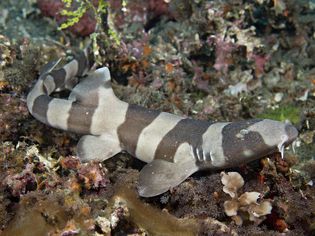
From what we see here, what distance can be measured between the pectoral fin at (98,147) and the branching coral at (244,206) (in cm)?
141

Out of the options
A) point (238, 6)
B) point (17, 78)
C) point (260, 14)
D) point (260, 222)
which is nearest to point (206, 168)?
point (260, 222)

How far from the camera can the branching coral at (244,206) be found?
12.0 ft

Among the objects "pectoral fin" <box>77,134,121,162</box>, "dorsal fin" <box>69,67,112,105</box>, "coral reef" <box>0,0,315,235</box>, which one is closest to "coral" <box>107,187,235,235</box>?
"coral reef" <box>0,0,315,235</box>

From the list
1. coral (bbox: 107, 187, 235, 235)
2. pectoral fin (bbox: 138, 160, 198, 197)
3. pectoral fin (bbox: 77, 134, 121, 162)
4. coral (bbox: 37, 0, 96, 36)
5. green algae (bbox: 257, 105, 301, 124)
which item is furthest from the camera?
coral (bbox: 37, 0, 96, 36)

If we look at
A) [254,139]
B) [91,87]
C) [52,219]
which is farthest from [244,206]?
[91,87]

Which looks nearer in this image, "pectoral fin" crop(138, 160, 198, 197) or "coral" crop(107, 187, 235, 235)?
"coral" crop(107, 187, 235, 235)

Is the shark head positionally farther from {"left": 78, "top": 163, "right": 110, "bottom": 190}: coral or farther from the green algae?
the green algae

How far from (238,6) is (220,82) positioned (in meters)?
1.39

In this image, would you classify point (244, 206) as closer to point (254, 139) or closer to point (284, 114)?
point (254, 139)

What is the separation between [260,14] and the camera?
7.24 meters

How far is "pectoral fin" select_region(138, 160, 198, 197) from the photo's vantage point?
3896 millimetres

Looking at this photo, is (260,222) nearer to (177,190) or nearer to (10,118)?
(177,190)

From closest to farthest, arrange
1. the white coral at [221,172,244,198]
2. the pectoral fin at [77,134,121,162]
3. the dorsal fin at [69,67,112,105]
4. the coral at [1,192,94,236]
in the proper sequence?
the coral at [1,192,94,236], the white coral at [221,172,244,198], the pectoral fin at [77,134,121,162], the dorsal fin at [69,67,112,105]

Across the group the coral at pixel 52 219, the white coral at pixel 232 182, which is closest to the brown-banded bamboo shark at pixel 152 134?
the white coral at pixel 232 182
